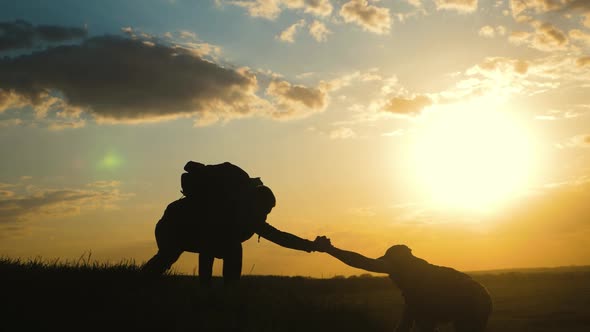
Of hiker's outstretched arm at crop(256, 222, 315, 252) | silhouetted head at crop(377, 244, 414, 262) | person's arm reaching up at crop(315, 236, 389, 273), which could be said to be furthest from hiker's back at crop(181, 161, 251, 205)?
silhouetted head at crop(377, 244, 414, 262)

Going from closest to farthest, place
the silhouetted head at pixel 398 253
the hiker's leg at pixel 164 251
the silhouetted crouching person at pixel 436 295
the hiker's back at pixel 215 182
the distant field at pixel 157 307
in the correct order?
the distant field at pixel 157 307
the silhouetted crouching person at pixel 436 295
the silhouetted head at pixel 398 253
the hiker's back at pixel 215 182
the hiker's leg at pixel 164 251

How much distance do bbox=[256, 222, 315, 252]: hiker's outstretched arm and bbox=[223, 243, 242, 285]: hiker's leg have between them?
59 cm

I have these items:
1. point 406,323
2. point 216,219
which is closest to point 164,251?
point 216,219

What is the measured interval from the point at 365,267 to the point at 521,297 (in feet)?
33.2

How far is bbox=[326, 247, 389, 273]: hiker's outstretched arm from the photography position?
25.7 feet

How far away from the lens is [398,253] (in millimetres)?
7699

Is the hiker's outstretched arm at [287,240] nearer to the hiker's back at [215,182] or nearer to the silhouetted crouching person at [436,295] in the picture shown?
the hiker's back at [215,182]

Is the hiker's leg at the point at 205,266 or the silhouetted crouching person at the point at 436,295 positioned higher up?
the hiker's leg at the point at 205,266

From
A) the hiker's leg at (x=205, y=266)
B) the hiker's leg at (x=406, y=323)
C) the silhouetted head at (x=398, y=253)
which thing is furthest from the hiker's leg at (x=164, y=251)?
the hiker's leg at (x=406, y=323)

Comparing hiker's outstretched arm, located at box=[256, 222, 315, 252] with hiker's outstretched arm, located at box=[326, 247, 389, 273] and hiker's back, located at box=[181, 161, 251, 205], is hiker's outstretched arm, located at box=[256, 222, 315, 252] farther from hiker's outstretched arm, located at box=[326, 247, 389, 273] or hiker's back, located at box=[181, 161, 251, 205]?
hiker's back, located at box=[181, 161, 251, 205]

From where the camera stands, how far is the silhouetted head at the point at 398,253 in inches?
301

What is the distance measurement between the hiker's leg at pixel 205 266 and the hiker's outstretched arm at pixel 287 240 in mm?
957

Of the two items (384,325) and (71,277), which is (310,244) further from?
(71,277)

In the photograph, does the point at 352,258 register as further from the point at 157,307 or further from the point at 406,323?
the point at 157,307
